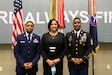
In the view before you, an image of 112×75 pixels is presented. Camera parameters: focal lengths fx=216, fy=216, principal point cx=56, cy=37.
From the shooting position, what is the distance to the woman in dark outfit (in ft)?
Answer: 10.1

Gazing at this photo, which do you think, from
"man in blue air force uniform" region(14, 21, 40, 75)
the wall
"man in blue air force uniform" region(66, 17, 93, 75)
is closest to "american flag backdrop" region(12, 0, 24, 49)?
the wall

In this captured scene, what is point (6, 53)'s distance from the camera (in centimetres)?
506

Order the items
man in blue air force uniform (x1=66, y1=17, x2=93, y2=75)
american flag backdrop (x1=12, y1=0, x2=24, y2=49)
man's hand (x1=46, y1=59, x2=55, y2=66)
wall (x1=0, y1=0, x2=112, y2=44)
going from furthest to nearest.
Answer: wall (x1=0, y1=0, x2=112, y2=44)
american flag backdrop (x1=12, y1=0, x2=24, y2=49)
man in blue air force uniform (x1=66, y1=17, x2=93, y2=75)
man's hand (x1=46, y1=59, x2=55, y2=66)

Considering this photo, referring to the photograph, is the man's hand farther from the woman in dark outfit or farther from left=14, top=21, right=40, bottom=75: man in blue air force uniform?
left=14, top=21, right=40, bottom=75: man in blue air force uniform

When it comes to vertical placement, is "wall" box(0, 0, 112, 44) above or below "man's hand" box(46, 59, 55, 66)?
above

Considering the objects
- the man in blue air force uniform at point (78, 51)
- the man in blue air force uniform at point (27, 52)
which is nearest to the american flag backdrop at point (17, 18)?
the man in blue air force uniform at point (27, 52)

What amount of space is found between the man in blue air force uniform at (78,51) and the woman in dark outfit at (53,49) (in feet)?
0.48

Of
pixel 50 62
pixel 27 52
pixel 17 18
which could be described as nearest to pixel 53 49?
pixel 50 62

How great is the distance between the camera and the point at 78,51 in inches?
126

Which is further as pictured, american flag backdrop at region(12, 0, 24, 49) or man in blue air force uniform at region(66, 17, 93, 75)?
american flag backdrop at region(12, 0, 24, 49)

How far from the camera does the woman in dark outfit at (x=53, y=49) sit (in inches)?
121

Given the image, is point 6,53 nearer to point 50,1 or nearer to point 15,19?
point 15,19

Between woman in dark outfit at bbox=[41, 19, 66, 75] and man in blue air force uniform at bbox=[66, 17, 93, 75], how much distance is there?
5.8 inches

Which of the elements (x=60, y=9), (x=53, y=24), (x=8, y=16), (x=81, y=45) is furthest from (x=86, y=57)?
(x=8, y=16)
